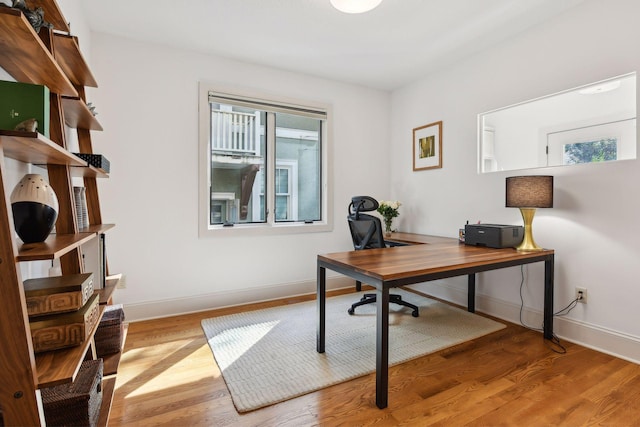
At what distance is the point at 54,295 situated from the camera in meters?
1.17

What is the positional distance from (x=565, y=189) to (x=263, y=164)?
2730mm

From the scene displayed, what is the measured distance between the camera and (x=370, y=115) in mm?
4012

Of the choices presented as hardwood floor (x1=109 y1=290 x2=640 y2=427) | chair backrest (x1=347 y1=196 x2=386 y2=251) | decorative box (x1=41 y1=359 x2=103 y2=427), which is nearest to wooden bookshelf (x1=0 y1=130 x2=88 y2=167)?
decorative box (x1=41 y1=359 x2=103 y2=427)

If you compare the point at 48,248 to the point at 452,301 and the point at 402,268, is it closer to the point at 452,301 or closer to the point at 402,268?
the point at 402,268

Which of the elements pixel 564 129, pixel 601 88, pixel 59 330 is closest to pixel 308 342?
pixel 59 330

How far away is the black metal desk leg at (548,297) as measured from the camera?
7.74 ft

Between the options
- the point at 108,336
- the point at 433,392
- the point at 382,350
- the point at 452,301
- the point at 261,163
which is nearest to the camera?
the point at 382,350

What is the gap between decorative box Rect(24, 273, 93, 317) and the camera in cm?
113

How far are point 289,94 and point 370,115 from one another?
1104 millimetres

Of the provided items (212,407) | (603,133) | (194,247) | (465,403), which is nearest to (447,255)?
(465,403)

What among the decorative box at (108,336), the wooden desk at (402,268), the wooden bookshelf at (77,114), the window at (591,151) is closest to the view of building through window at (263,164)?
the wooden bookshelf at (77,114)

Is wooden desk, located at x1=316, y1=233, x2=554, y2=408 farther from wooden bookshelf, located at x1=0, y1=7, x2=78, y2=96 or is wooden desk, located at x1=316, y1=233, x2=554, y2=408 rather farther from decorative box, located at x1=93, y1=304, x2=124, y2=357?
wooden bookshelf, located at x1=0, y1=7, x2=78, y2=96

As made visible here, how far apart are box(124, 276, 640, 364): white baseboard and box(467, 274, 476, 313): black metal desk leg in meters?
0.09

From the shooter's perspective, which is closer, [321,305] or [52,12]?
[52,12]
